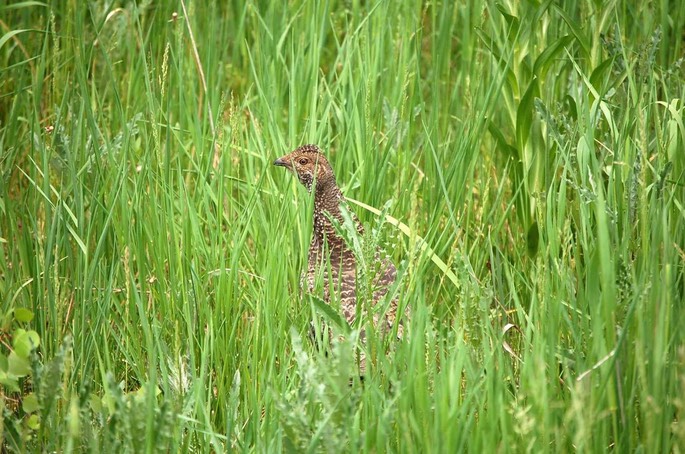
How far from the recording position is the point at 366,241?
3.02 metres

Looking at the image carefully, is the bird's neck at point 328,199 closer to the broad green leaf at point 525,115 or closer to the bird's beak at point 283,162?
the bird's beak at point 283,162

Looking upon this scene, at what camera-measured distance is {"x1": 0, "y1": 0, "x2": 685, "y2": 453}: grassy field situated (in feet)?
8.84

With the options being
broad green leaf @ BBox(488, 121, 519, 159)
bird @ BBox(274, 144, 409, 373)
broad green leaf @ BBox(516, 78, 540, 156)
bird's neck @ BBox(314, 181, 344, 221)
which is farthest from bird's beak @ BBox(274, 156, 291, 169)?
broad green leaf @ BBox(516, 78, 540, 156)

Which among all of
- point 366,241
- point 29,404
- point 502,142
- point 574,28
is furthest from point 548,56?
point 29,404

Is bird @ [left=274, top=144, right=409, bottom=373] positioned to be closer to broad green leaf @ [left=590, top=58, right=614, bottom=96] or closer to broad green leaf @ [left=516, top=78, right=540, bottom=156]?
broad green leaf @ [left=516, top=78, right=540, bottom=156]

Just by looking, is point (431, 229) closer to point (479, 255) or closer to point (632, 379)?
point (479, 255)

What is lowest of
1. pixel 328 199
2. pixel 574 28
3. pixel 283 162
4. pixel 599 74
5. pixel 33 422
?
pixel 33 422

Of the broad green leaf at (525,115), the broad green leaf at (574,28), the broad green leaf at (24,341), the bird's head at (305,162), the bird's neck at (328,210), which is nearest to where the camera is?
the broad green leaf at (24,341)

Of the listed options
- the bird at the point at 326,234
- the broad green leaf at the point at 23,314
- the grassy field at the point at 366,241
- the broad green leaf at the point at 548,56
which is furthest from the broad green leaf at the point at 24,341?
the broad green leaf at the point at 548,56

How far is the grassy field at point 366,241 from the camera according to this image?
2693mm

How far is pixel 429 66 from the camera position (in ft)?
20.1

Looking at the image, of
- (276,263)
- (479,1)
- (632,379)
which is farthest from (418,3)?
(632,379)

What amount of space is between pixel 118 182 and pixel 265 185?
1205mm

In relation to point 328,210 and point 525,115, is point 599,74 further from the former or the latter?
point 328,210
